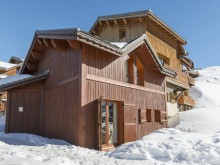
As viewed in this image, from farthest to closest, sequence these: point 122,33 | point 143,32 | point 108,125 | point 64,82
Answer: point 122,33
point 143,32
point 64,82
point 108,125

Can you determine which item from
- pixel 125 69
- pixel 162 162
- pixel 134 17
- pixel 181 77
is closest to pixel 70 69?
pixel 125 69

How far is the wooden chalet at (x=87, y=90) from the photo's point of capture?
386 inches

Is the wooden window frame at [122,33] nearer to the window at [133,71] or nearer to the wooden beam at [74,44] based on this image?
the window at [133,71]

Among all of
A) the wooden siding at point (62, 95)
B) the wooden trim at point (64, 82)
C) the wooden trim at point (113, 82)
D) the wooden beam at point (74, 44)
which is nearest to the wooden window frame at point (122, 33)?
the wooden trim at point (113, 82)

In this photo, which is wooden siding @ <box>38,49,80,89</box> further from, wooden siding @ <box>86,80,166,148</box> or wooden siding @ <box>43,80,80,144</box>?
wooden siding @ <box>86,80,166,148</box>

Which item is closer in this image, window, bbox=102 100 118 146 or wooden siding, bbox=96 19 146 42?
window, bbox=102 100 118 146

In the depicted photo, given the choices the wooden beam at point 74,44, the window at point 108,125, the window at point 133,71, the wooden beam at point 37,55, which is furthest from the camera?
the wooden beam at point 37,55

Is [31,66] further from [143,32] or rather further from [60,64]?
[143,32]

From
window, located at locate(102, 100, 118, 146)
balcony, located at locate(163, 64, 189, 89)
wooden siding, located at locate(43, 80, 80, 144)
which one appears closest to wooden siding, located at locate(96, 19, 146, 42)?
balcony, located at locate(163, 64, 189, 89)

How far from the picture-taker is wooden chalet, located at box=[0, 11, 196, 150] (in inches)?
386

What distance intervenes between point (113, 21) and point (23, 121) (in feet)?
38.1

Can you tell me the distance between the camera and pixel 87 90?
989 cm

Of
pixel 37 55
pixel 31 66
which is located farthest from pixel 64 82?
pixel 31 66

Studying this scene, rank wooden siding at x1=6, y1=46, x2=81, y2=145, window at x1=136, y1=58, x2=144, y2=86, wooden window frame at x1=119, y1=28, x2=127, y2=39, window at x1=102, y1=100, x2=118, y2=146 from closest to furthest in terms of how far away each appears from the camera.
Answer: wooden siding at x1=6, y1=46, x2=81, y2=145, window at x1=102, y1=100, x2=118, y2=146, window at x1=136, y1=58, x2=144, y2=86, wooden window frame at x1=119, y1=28, x2=127, y2=39
